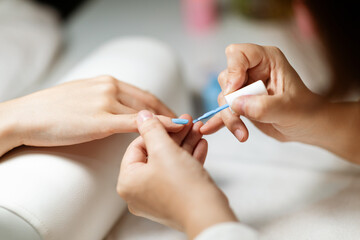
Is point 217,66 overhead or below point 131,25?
below

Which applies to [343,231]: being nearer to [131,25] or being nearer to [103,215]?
[103,215]

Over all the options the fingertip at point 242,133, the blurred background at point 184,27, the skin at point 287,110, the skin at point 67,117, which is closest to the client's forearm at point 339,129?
the skin at point 287,110

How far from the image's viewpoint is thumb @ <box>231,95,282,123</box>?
0.59 m

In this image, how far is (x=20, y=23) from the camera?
4.14ft

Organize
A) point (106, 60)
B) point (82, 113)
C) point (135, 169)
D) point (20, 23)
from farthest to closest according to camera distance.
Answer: point (20, 23) < point (106, 60) < point (82, 113) < point (135, 169)

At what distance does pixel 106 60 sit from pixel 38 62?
41 centimetres

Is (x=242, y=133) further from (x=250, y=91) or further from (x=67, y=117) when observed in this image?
(x=67, y=117)

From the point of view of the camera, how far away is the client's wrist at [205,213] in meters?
0.48

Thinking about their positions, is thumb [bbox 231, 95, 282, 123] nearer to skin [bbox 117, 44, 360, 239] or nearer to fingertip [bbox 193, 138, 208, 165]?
skin [bbox 117, 44, 360, 239]

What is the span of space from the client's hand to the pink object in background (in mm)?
1003

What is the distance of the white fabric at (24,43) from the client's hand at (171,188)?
2.13ft

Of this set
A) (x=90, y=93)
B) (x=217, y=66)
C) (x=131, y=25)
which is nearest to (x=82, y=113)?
(x=90, y=93)

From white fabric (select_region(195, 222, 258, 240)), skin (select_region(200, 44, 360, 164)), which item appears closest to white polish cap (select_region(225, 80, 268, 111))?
skin (select_region(200, 44, 360, 164))

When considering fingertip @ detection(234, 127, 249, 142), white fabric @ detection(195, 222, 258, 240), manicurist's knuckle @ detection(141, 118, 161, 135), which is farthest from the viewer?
fingertip @ detection(234, 127, 249, 142)
